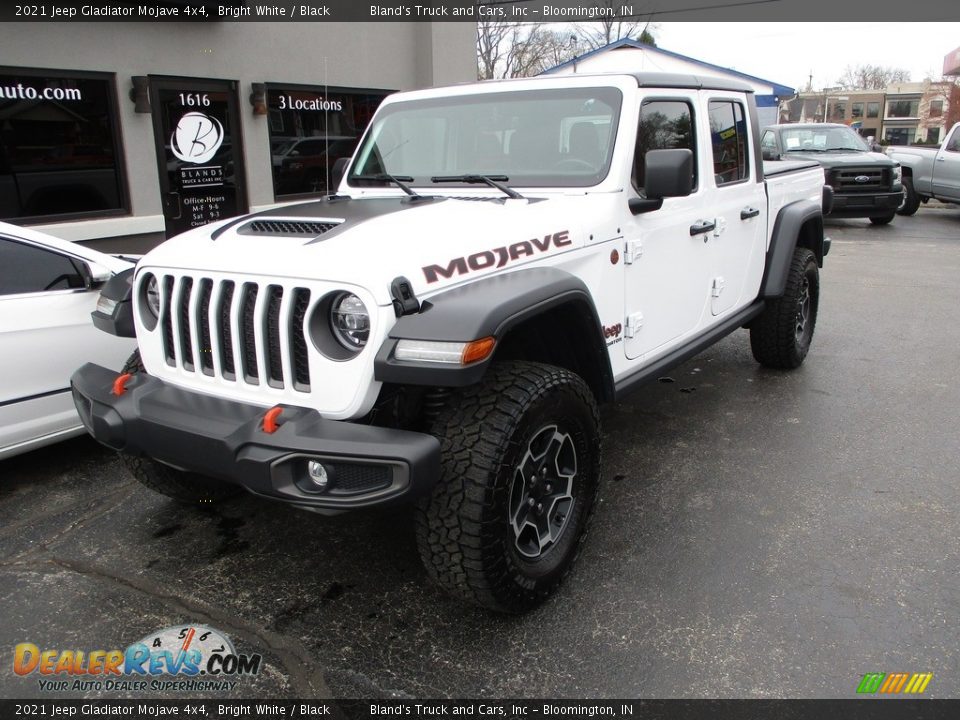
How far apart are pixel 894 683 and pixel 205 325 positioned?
2.67m

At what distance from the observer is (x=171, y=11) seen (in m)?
8.10

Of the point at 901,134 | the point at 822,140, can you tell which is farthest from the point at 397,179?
the point at 901,134

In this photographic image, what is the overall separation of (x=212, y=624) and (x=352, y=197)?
7.07ft

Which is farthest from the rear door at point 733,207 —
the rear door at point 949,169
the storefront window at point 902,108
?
the storefront window at point 902,108

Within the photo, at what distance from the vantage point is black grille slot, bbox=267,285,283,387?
8.63ft

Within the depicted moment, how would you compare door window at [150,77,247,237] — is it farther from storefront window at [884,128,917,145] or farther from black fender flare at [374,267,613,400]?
storefront window at [884,128,917,145]

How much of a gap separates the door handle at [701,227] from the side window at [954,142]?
12472mm

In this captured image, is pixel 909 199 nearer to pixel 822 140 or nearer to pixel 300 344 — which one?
pixel 822 140

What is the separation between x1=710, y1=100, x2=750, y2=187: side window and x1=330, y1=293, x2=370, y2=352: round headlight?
2.63m

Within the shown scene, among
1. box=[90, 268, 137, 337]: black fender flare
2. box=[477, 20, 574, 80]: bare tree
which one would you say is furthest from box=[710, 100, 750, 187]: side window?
box=[477, 20, 574, 80]: bare tree

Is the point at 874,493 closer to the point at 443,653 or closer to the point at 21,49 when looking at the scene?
the point at 443,653

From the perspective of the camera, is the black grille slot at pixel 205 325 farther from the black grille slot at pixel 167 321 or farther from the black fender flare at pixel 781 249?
the black fender flare at pixel 781 249

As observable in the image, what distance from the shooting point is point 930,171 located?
1465cm

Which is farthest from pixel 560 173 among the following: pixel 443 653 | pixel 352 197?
pixel 443 653
